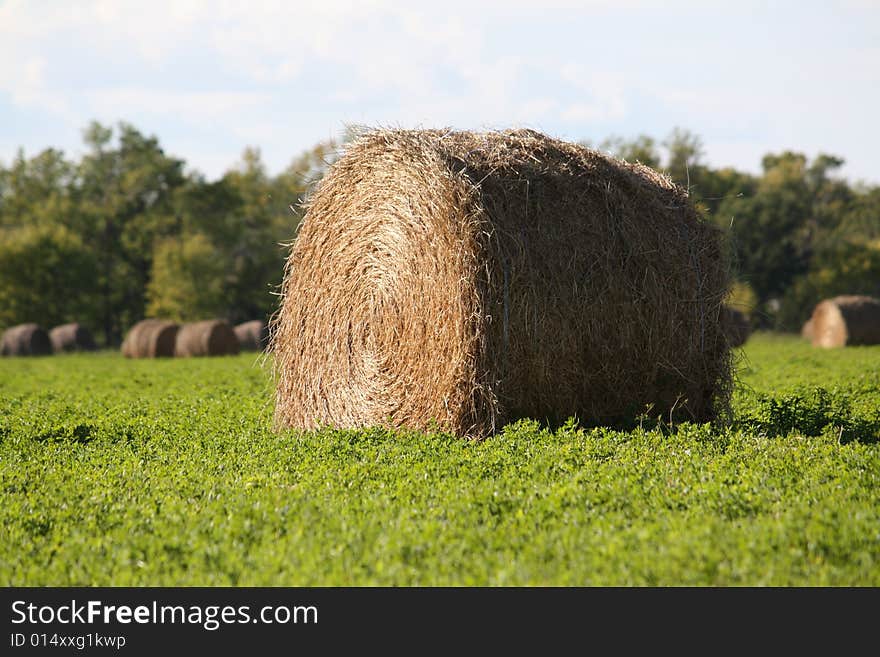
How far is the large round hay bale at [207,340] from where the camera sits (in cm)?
3225

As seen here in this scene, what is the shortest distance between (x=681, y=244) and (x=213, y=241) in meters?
51.9

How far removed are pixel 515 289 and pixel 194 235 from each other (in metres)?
52.4

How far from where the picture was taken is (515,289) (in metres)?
8.83

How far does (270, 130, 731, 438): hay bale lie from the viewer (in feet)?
29.0

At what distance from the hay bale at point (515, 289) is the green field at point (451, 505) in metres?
0.56

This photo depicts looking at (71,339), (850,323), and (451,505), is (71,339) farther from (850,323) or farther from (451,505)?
(451,505)

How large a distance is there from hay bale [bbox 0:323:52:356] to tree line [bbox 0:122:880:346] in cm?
1320

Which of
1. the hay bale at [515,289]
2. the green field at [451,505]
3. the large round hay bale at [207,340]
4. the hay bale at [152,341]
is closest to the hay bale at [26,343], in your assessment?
the hay bale at [152,341]

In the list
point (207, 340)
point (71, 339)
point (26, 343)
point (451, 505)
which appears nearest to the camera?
point (451, 505)

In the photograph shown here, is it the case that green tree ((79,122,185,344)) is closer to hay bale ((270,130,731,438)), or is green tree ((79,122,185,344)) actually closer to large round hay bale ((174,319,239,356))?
large round hay bale ((174,319,239,356))

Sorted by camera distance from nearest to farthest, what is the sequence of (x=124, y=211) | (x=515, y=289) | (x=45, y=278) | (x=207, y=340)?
1. (x=515, y=289)
2. (x=207, y=340)
3. (x=45, y=278)
4. (x=124, y=211)

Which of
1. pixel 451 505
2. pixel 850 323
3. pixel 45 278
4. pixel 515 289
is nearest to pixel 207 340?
pixel 850 323

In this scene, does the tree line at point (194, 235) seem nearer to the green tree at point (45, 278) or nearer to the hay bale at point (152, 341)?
the green tree at point (45, 278)
